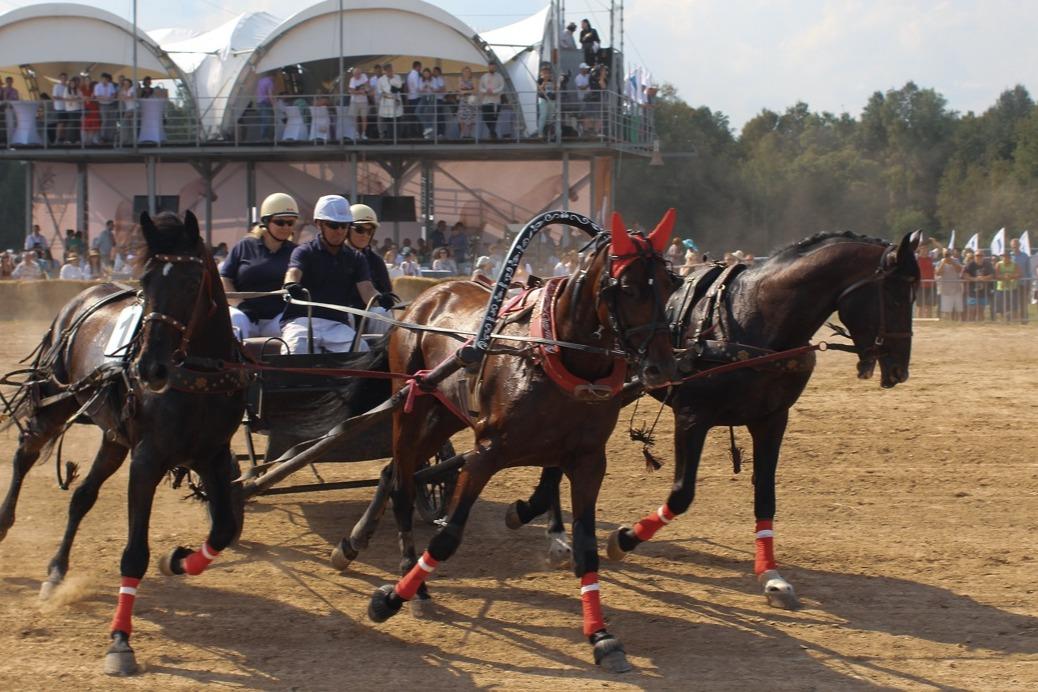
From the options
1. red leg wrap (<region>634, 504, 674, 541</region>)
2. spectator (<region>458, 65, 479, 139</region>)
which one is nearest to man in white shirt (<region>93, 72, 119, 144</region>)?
spectator (<region>458, 65, 479, 139</region>)

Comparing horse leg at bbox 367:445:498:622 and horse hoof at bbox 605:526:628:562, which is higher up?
horse leg at bbox 367:445:498:622

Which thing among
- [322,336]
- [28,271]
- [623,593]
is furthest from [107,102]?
[623,593]

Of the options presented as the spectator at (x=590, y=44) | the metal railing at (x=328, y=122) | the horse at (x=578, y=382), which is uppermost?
the spectator at (x=590, y=44)

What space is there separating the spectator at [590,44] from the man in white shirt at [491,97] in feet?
6.51

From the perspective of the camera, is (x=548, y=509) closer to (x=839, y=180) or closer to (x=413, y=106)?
(x=413, y=106)

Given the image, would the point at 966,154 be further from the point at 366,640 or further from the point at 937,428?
the point at 366,640

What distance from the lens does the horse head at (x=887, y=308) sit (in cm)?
686

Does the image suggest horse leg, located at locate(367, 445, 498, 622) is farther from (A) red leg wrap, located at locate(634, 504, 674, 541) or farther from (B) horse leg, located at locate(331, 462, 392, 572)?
(A) red leg wrap, located at locate(634, 504, 674, 541)

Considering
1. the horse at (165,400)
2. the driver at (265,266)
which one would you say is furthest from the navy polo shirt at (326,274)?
the horse at (165,400)

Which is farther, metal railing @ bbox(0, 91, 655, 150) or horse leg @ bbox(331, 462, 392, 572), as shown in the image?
metal railing @ bbox(0, 91, 655, 150)

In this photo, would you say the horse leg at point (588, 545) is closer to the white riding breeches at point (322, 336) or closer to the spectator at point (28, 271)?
the white riding breeches at point (322, 336)

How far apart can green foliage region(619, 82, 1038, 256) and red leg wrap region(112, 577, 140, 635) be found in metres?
43.8

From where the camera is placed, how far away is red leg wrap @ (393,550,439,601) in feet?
19.5

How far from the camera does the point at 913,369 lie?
15164mm
